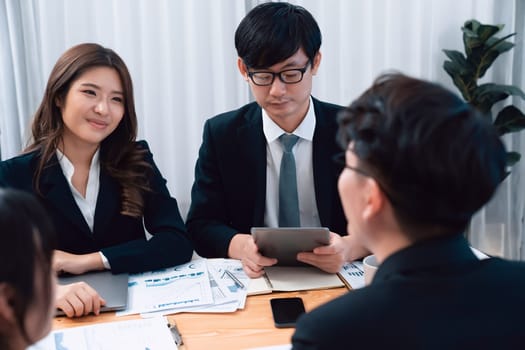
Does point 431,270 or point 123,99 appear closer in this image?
point 431,270

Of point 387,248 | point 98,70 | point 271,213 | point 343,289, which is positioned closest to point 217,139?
point 271,213

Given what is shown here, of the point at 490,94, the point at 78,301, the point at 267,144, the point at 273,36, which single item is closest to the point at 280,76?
the point at 273,36

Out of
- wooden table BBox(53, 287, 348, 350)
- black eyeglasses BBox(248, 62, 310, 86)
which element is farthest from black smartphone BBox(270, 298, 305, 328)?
black eyeglasses BBox(248, 62, 310, 86)

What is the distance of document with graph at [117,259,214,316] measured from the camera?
1347mm

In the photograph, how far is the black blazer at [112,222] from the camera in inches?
62.3

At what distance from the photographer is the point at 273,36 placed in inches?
66.8

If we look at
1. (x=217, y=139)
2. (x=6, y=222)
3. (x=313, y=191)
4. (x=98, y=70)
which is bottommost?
(x=313, y=191)

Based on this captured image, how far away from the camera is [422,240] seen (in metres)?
0.77

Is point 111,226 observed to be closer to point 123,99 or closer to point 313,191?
point 123,99

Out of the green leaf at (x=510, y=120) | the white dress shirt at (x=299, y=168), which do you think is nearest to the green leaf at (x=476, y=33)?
the green leaf at (x=510, y=120)

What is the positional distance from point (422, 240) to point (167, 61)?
2.21 m

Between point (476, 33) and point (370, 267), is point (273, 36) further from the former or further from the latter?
point (476, 33)

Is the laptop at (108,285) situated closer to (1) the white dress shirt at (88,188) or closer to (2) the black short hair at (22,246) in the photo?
(1) the white dress shirt at (88,188)

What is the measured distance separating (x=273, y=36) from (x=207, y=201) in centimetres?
64
